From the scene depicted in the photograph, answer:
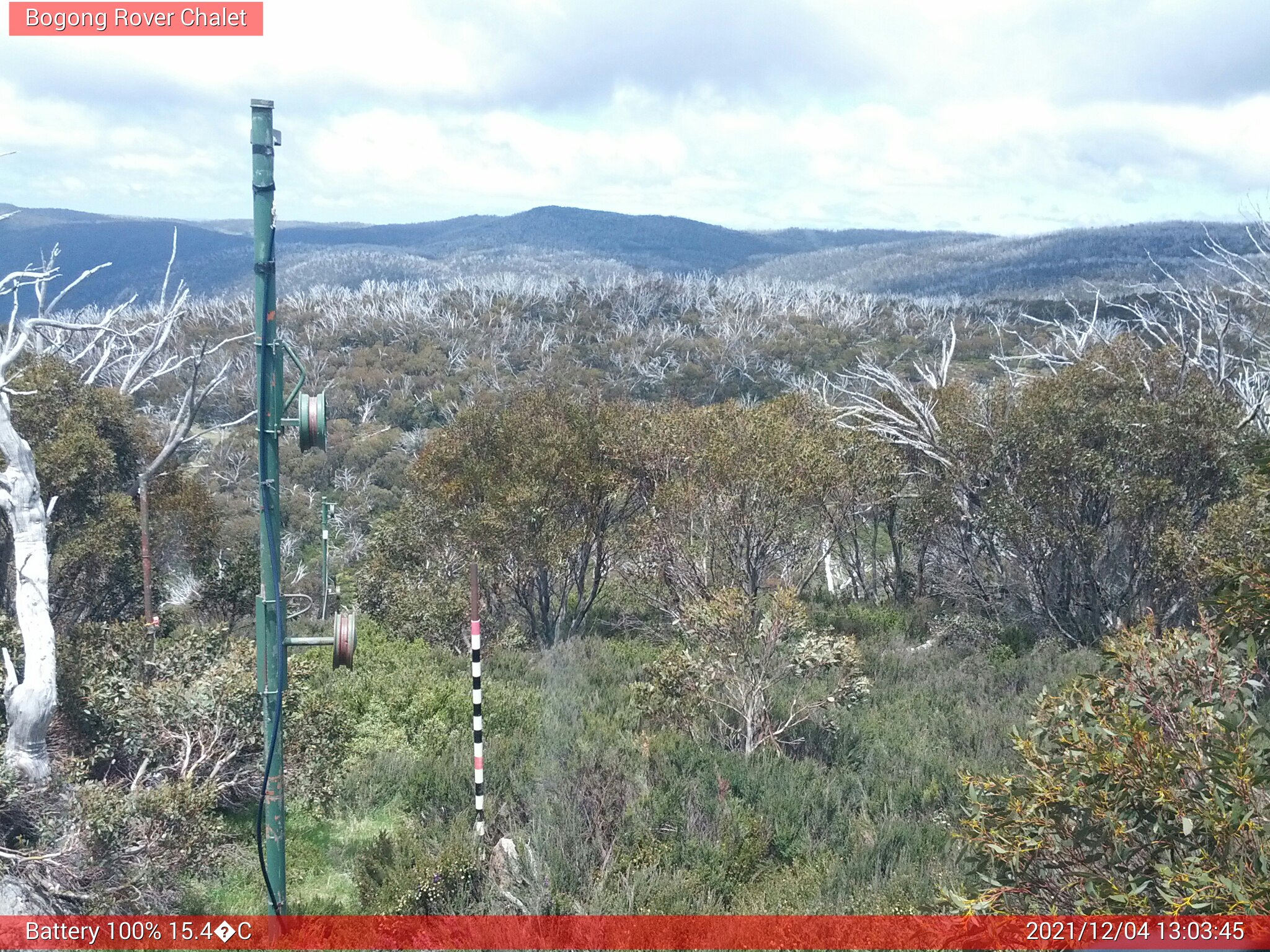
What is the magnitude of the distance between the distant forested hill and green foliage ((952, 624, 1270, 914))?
7671cm

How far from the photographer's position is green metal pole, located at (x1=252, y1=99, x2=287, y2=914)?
5023mm

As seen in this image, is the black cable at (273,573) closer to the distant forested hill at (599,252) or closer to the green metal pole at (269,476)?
the green metal pole at (269,476)

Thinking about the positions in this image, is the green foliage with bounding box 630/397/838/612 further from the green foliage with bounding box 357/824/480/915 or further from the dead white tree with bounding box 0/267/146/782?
the dead white tree with bounding box 0/267/146/782

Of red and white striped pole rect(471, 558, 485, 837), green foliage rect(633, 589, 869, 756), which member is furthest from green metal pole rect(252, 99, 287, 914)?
green foliage rect(633, 589, 869, 756)

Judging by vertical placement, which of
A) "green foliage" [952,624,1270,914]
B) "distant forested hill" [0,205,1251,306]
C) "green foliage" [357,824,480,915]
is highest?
"distant forested hill" [0,205,1251,306]

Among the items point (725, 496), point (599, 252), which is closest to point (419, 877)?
point (725, 496)

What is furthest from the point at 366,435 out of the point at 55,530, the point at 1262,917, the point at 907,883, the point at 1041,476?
the point at 1262,917

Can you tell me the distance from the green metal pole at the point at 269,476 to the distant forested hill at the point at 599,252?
244 ft

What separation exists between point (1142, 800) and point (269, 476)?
4.11 m

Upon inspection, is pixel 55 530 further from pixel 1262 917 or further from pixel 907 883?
pixel 1262 917

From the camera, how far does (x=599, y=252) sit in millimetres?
162375

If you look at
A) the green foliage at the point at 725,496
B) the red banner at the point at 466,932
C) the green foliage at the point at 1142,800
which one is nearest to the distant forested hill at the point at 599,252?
the green foliage at the point at 725,496

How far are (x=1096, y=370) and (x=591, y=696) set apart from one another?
8729mm

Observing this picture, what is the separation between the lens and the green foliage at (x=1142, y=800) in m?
3.62
